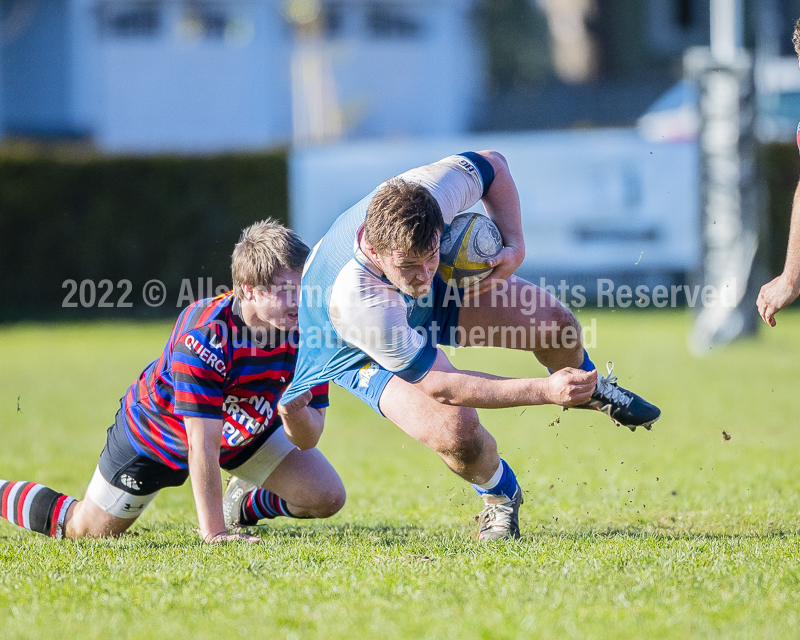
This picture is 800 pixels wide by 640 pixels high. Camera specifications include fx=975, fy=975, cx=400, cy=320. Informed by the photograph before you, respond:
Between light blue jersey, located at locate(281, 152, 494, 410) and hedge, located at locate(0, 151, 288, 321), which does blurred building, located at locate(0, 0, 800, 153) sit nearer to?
hedge, located at locate(0, 151, 288, 321)

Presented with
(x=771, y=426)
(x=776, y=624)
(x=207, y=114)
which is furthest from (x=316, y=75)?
(x=776, y=624)

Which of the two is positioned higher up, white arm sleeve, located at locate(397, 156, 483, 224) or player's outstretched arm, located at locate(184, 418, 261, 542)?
white arm sleeve, located at locate(397, 156, 483, 224)

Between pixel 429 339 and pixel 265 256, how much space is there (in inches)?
35.3

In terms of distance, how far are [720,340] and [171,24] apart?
1953 cm

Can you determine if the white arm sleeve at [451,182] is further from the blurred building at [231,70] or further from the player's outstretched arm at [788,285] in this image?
the blurred building at [231,70]

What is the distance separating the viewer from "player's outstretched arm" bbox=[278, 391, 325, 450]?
14.4 feet

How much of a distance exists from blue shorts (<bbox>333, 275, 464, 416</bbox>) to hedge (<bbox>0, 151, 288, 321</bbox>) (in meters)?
13.6

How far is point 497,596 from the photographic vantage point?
3.46 m

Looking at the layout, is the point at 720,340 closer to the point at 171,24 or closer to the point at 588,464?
the point at 588,464

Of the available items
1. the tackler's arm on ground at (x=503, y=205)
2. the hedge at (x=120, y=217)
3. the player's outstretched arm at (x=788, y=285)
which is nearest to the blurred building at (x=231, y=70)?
the hedge at (x=120, y=217)

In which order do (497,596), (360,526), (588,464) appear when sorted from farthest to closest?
1. (588,464)
2. (360,526)
3. (497,596)

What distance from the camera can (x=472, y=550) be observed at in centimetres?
422

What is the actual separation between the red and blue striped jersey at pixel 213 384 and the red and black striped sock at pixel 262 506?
0.36m

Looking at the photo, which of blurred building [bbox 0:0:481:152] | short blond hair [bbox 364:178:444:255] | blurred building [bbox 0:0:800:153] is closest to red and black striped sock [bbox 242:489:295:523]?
short blond hair [bbox 364:178:444:255]
